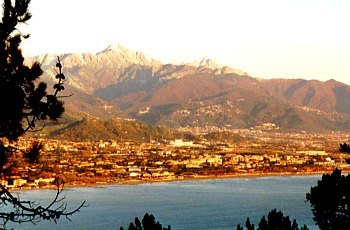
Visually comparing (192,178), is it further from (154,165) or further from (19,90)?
(19,90)

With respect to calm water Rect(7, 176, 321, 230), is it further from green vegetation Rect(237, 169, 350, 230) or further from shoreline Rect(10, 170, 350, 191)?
green vegetation Rect(237, 169, 350, 230)

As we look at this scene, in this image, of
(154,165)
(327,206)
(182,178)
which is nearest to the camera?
(327,206)

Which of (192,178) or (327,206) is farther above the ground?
(192,178)

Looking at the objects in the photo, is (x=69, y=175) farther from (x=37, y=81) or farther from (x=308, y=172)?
(x=37, y=81)

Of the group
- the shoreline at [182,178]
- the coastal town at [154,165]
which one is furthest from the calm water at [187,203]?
the coastal town at [154,165]

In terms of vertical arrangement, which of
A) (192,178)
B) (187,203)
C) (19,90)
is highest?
(19,90)

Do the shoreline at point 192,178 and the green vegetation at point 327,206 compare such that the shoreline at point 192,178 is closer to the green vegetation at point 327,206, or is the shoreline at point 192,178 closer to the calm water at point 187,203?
the calm water at point 187,203

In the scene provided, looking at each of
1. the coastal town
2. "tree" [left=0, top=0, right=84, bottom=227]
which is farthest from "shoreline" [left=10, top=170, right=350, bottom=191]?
"tree" [left=0, top=0, right=84, bottom=227]

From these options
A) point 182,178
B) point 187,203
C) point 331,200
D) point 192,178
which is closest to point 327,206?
point 331,200

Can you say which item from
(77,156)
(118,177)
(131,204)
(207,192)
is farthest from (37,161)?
(77,156)
